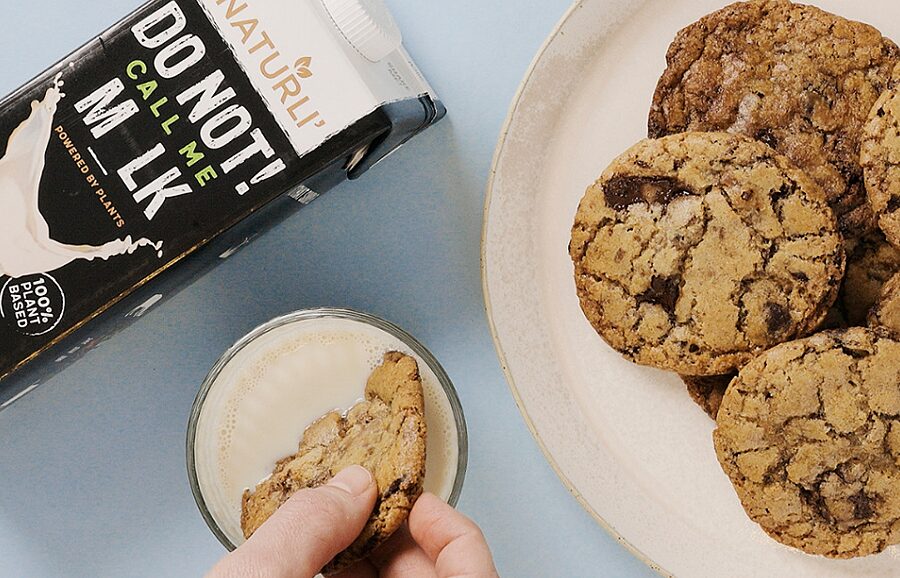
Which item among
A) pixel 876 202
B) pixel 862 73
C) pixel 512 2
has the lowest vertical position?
pixel 876 202

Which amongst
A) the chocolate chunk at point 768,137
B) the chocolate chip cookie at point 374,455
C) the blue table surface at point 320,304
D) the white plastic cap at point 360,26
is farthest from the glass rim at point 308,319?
the chocolate chunk at point 768,137

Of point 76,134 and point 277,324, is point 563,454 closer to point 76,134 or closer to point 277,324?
point 277,324

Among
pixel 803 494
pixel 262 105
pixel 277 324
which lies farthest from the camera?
pixel 277 324

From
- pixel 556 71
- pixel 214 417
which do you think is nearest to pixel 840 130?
pixel 556 71

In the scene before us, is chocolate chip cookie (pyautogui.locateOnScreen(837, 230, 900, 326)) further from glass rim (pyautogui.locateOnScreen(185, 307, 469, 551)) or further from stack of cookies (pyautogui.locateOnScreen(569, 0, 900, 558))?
glass rim (pyautogui.locateOnScreen(185, 307, 469, 551))

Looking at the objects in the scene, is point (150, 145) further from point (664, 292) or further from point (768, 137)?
point (768, 137)

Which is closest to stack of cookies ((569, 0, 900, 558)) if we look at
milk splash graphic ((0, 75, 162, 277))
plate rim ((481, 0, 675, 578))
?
plate rim ((481, 0, 675, 578))

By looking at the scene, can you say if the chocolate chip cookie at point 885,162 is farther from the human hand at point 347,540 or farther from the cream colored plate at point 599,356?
the human hand at point 347,540
